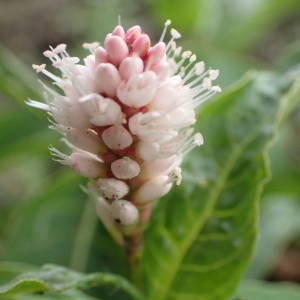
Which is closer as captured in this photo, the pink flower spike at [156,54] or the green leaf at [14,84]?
the pink flower spike at [156,54]

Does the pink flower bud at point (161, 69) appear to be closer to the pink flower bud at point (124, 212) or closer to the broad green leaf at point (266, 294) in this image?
the pink flower bud at point (124, 212)

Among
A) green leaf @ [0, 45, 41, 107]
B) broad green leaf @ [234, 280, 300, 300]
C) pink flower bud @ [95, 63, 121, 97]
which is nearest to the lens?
pink flower bud @ [95, 63, 121, 97]

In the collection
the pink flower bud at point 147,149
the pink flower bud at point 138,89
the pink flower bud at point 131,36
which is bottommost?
the pink flower bud at point 147,149

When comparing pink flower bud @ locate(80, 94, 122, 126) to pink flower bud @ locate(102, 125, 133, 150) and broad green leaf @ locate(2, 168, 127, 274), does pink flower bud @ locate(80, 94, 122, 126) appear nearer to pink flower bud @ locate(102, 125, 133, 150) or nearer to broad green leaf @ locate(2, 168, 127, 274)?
pink flower bud @ locate(102, 125, 133, 150)

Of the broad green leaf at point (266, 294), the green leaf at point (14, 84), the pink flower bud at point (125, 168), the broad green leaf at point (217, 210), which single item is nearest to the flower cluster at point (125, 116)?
the pink flower bud at point (125, 168)

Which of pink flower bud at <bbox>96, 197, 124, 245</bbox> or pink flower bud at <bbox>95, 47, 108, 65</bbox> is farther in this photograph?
pink flower bud at <bbox>96, 197, 124, 245</bbox>

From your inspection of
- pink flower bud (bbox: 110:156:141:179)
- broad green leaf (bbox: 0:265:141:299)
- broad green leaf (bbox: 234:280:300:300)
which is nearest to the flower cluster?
pink flower bud (bbox: 110:156:141:179)
